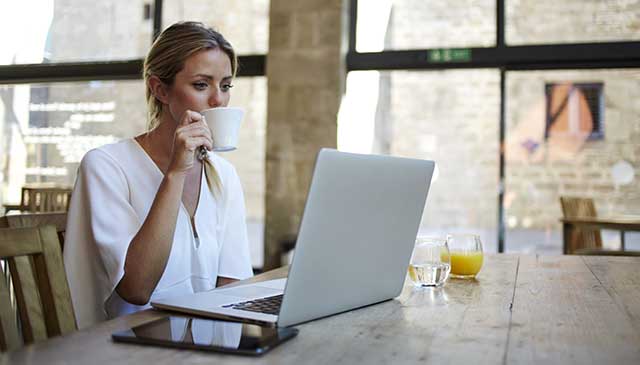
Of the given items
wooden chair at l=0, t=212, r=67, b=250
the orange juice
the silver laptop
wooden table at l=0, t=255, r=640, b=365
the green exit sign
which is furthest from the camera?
the green exit sign

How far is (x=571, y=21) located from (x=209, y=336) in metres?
4.42

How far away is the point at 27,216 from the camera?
52.6 inches

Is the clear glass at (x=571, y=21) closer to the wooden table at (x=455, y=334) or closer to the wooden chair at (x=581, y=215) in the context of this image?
the wooden chair at (x=581, y=215)

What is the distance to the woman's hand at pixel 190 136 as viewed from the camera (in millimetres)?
1318

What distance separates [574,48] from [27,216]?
4072 millimetres

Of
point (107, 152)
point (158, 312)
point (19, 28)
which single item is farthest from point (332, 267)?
point (19, 28)

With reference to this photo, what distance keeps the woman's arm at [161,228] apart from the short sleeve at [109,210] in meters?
0.02

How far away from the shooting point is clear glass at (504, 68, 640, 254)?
457 cm

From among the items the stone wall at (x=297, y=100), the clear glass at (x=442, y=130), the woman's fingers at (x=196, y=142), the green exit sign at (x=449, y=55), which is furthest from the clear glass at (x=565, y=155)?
the woman's fingers at (x=196, y=142)

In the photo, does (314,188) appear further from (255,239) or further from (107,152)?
(255,239)

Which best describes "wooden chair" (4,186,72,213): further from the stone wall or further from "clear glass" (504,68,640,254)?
"clear glass" (504,68,640,254)

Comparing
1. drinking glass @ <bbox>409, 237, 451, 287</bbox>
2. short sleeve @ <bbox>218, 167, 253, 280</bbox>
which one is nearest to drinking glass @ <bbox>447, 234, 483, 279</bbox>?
drinking glass @ <bbox>409, 237, 451, 287</bbox>

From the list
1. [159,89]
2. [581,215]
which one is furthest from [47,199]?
[581,215]

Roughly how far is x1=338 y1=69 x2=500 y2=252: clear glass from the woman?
315 centimetres
